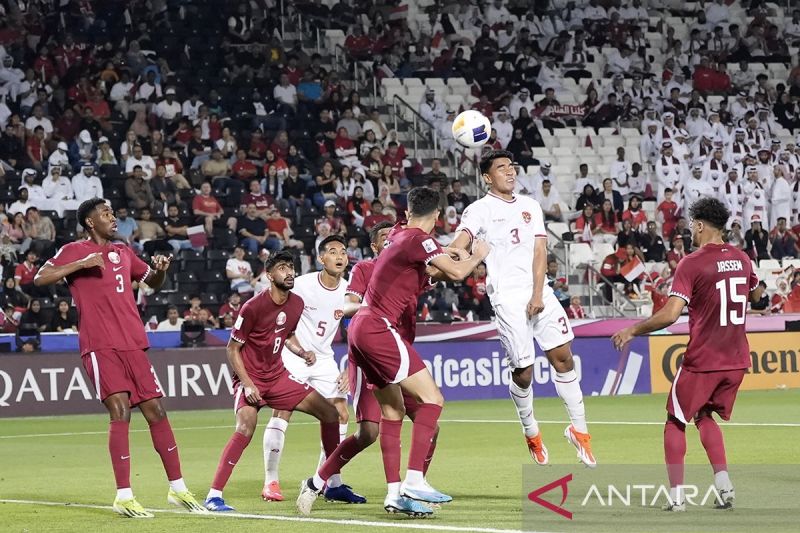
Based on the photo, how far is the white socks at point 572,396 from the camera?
12344mm

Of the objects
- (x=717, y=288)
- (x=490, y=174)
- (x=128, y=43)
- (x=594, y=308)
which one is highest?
(x=128, y=43)

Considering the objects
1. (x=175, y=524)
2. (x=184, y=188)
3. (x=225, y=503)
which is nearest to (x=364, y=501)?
(x=225, y=503)

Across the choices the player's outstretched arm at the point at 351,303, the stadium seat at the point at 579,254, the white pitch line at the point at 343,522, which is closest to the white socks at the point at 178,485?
the white pitch line at the point at 343,522

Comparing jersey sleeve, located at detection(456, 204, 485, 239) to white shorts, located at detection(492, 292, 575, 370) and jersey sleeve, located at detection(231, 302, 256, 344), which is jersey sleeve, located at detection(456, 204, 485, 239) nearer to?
white shorts, located at detection(492, 292, 575, 370)

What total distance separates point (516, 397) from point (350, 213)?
16.3 meters

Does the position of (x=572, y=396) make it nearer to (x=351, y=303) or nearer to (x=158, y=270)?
(x=351, y=303)

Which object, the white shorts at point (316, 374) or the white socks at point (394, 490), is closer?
the white socks at point (394, 490)

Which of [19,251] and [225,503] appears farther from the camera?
[19,251]

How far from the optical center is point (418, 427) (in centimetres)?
978

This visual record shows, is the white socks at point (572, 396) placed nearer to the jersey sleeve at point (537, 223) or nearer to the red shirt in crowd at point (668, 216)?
the jersey sleeve at point (537, 223)

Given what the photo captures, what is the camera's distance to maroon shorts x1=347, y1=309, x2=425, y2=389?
9.73m

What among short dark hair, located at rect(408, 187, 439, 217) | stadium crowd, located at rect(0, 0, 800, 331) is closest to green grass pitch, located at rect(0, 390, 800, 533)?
short dark hair, located at rect(408, 187, 439, 217)

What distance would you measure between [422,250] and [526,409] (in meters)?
3.10

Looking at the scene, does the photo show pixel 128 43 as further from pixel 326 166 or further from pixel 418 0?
pixel 418 0
